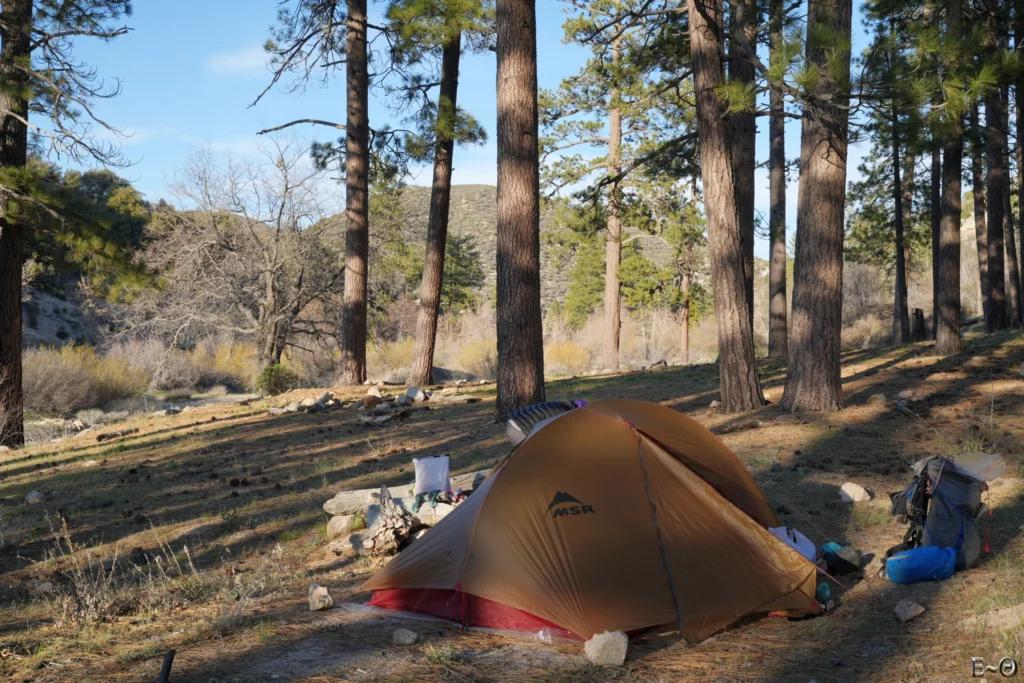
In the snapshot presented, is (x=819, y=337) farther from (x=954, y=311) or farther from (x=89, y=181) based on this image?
(x=89, y=181)

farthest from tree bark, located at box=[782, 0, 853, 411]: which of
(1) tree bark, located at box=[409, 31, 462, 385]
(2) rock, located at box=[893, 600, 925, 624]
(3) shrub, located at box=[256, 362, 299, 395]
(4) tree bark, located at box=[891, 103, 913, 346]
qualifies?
(3) shrub, located at box=[256, 362, 299, 395]

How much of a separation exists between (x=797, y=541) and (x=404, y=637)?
9.58ft

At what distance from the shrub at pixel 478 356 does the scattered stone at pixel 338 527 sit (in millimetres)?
14003

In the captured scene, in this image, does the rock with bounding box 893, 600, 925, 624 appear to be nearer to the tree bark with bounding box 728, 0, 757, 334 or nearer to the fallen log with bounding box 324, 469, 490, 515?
the fallen log with bounding box 324, 469, 490, 515

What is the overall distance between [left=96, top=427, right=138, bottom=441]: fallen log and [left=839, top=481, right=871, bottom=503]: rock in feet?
39.3

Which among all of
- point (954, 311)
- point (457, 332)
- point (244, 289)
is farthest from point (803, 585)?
point (457, 332)

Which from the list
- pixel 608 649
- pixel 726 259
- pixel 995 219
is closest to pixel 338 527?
pixel 608 649

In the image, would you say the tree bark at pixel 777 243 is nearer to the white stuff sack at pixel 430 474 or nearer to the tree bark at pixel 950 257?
the tree bark at pixel 950 257

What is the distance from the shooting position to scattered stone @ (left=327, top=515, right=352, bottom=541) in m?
7.64

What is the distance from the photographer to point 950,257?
50.4 ft

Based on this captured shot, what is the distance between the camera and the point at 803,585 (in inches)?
214

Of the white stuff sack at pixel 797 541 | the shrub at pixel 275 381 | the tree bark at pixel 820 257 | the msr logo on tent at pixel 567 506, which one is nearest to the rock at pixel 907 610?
the white stuff sack at pixel 797 541

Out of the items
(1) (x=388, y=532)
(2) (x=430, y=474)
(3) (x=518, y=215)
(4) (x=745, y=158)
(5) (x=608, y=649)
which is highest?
(4) (x=745, y=158)

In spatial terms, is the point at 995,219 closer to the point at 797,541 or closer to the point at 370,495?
the point at 797,541
